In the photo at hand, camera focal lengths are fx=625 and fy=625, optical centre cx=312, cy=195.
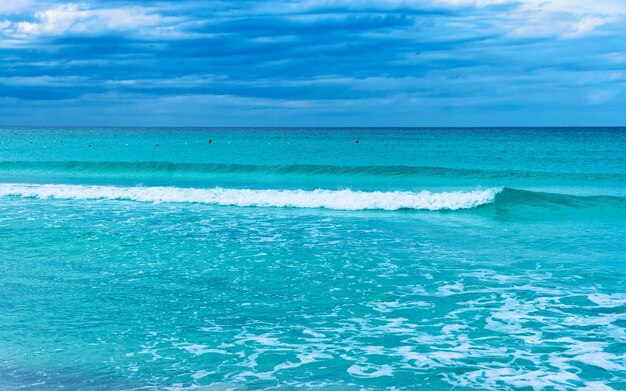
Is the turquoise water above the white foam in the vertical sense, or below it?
below

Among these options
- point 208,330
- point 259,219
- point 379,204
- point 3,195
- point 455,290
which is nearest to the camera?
point 208,330

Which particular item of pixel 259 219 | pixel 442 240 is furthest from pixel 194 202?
pixel 442 240

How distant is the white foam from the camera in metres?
22.8

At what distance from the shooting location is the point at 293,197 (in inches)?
968

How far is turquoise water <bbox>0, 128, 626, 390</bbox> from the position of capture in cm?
794

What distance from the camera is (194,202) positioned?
25.0 metres

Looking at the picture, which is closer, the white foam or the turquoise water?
the turquoise water

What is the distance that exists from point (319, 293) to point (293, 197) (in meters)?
13.4

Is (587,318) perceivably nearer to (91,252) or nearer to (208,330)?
(208,330)

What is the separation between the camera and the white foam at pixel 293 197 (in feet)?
74.7

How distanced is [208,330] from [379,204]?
46.6 ft

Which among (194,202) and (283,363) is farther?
(194,202)

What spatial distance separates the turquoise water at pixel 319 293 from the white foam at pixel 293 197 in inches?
5.9

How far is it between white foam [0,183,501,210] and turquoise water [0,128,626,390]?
0.49 ft
